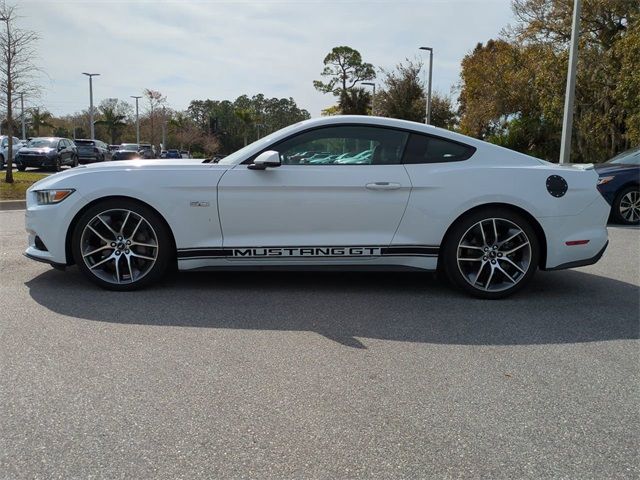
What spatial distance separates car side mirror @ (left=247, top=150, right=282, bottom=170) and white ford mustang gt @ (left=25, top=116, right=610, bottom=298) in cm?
2

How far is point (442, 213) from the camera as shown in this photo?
456cm

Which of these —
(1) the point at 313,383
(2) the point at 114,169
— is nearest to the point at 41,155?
(2) the point at 114,169

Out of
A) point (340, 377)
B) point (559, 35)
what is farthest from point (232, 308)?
point (559, 35)

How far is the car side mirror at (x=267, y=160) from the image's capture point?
14.5 ft

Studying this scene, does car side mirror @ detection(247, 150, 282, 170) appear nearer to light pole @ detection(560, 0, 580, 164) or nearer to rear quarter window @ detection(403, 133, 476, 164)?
rear quarter window @ detection(403, 133, 476, 164)

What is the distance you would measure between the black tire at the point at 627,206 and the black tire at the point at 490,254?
599cm

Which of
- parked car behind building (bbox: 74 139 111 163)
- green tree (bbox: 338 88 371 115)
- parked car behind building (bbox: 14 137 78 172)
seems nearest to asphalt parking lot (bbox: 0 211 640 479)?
parked car behind building (bbox: 14 137 78 172)

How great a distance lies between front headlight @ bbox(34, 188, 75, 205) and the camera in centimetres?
455

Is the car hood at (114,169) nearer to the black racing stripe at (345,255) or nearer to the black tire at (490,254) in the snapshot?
the black racing stripe at (345,255)

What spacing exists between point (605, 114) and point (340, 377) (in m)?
21.1

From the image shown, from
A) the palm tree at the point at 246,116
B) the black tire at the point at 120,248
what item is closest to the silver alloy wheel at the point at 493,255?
the black tire at the point at 120,248

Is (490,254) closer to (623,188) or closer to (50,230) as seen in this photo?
(50,230)

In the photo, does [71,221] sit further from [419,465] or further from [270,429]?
[419,465]

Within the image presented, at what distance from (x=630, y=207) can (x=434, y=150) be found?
6.65 m
